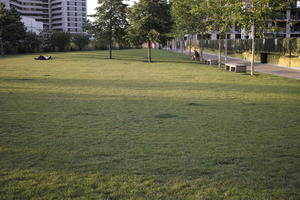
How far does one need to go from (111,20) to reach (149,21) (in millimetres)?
11326

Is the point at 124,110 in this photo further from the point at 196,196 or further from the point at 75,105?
the point at 196,196

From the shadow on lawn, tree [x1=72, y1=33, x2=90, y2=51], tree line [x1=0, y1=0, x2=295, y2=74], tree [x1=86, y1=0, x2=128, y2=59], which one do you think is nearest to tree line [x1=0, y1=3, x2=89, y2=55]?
tree [x1=72, y1=33, x2=90, y2=51]

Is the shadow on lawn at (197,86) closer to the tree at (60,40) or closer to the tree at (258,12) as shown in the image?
the tree at (258,12)

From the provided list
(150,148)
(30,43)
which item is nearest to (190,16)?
(150,148)

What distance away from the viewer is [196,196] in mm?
4312

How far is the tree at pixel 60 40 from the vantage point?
6831 centimetres

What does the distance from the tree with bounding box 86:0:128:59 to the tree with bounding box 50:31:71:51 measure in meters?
25.6

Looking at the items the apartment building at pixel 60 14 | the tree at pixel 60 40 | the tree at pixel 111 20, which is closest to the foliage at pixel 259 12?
the tree at pixel 111 20

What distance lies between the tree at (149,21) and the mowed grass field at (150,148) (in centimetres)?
2441

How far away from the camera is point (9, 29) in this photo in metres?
54.2

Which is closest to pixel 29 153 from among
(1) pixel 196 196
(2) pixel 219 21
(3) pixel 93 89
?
(1) pixel 196 196

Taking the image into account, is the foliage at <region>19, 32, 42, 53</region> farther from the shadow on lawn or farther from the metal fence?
the shadow on lawn

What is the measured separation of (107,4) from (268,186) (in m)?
43.2

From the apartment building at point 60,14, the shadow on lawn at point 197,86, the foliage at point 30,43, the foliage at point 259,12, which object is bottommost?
the shadow on lawn at point 197,86
